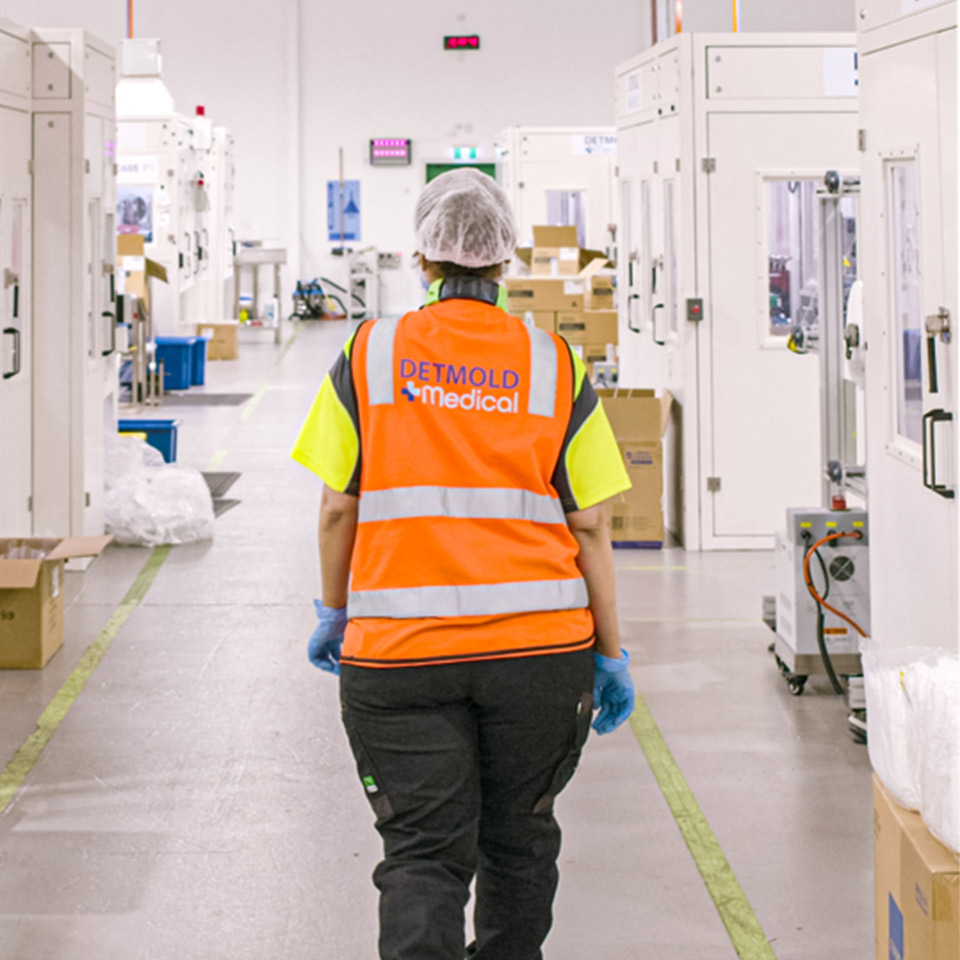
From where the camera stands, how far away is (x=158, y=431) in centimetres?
859

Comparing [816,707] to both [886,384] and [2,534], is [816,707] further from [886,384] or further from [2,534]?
[2,534]

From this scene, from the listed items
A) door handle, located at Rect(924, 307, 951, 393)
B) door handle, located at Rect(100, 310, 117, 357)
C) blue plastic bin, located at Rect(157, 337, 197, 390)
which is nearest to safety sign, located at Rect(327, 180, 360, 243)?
blue plastic bin, located at Rect(157, 337, 197, 390)

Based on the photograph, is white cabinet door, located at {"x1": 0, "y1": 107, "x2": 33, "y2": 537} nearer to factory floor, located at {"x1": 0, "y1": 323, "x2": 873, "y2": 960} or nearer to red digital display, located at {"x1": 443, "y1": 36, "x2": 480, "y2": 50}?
factory floor, located at {"x1": 0, "y1": 323, "x2": 873, "y2": 960}

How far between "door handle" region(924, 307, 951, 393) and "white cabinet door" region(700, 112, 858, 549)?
11.6 feet

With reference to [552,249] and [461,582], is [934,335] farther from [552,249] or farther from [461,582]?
[552,249]

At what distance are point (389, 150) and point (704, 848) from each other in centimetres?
1890

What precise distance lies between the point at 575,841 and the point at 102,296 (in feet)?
14.2

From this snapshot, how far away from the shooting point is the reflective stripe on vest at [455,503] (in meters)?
2.17

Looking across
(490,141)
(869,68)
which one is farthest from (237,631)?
(490,141)

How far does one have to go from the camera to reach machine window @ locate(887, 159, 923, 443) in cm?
364

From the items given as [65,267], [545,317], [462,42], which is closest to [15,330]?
[65,267]

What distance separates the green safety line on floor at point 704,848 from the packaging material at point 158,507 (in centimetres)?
338

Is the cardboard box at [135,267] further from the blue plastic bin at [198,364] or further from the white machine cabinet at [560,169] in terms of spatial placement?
the white machine cabinet at [560,169]

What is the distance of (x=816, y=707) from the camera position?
4570 mm
